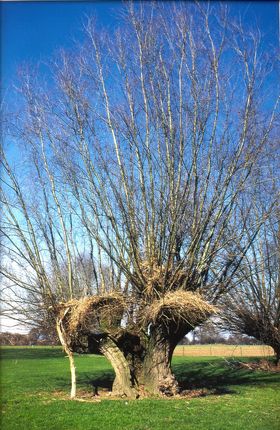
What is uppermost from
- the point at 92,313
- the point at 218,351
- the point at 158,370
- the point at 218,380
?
the point at 218,351

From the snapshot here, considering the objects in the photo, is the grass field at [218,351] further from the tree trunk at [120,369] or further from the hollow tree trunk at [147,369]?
the tree trunk at [120,369]

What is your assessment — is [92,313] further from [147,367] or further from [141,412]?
[141,412]

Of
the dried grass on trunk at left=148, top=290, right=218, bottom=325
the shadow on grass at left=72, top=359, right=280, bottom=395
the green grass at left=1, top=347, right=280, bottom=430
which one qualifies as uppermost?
the dried grass on trunk at left=148, top=290, right=218, bottom=325

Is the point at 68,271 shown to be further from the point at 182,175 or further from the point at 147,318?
the point at 182,175

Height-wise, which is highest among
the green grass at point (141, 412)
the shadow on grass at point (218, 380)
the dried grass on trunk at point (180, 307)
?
the dried grass on trunk at point (180, 307)

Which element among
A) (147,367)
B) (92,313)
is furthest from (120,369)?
(92,313)

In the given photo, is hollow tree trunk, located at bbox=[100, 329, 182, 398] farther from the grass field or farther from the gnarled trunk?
the grass field

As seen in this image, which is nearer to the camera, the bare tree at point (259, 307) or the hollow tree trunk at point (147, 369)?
the hollow tree trunk at point (147, 369)

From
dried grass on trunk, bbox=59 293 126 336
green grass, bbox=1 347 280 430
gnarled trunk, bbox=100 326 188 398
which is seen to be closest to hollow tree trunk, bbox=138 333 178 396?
gnarled trunk, bbox=100 326 188 398

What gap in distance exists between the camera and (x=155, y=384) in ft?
37.1

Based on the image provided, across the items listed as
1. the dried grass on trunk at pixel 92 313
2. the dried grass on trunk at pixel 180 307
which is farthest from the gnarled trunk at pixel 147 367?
the dried grass on trunk at pixel 180 307

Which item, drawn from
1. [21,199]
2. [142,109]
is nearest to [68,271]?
[21,199]

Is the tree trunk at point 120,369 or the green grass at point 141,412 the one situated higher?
the tree trunk at point 120,369

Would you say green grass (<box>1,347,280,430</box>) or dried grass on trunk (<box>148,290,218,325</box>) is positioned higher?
dried grass on trunk (<box>148,290,218,325</box>)
